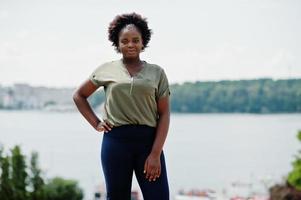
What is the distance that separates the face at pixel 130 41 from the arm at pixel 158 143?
201 mm

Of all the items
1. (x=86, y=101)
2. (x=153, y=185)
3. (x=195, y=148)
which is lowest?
(x=195, y=148)

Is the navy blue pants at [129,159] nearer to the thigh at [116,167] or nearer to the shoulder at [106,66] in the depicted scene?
the thigh at [116,167]

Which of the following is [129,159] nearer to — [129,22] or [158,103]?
[158,103]

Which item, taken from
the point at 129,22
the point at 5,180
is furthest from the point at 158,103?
the point at 5,180

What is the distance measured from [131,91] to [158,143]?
0.20m

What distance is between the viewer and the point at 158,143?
201 centimetres

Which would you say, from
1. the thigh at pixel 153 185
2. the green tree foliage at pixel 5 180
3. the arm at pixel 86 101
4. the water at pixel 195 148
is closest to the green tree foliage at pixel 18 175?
the green tree foliage at pixel 5 180

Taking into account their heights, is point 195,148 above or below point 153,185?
below

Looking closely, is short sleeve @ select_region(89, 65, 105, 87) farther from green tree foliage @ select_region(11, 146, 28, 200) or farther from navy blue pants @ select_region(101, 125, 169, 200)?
green tree foliage @ select_region(11, 146, 28, 200)

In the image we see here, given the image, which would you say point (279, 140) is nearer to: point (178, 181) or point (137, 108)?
point (178, 181)

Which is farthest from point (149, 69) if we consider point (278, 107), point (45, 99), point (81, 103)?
point (45, 99)

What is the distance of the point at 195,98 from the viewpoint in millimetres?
36719

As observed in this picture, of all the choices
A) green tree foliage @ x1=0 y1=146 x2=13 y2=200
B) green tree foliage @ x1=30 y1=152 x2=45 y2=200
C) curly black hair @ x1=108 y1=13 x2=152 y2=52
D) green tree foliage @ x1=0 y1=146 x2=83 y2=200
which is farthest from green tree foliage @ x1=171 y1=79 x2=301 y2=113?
curly black hair @ x1=108 y1=13 x2=152 y2=52

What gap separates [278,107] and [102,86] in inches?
1612
